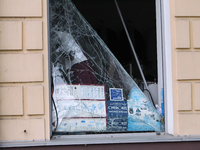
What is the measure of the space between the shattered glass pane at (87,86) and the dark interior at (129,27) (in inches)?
15.9

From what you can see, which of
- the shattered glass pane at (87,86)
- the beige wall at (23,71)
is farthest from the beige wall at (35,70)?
the shattered glass pane at (87,86)

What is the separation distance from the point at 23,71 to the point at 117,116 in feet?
4.63

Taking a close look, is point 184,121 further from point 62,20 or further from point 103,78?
point 62,20

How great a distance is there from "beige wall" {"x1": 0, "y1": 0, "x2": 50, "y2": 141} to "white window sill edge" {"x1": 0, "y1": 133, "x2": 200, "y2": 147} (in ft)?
0.27

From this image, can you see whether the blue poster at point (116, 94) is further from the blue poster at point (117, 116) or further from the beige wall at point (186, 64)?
the beige wall at point (186, 64)

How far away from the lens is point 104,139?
341cm

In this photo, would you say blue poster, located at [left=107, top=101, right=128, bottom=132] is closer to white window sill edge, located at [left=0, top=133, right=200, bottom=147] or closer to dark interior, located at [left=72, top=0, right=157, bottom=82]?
white window sill edge, located at [left=0, top=133, right=200, bottom=147]

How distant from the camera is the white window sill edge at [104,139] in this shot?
10.6 ft

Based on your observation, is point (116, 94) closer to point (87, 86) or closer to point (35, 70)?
Answer: point (87, 86)

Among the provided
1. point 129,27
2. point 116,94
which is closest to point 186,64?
point 116,94

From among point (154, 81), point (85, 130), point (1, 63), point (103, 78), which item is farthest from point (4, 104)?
point (154, 81)

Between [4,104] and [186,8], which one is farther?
[186,8]

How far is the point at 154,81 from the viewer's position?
3973 millimetres

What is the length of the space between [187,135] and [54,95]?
185cm
